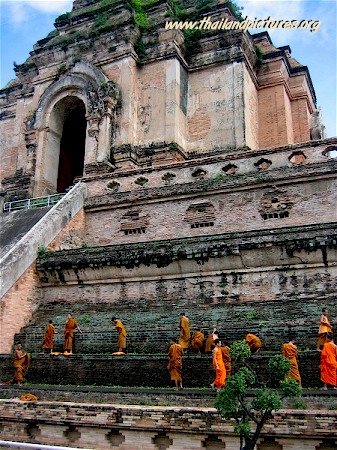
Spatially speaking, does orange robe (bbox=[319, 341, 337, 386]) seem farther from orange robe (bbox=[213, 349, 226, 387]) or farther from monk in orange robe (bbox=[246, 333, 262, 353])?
orange robe (bbox=[213, 349, 226, 387])

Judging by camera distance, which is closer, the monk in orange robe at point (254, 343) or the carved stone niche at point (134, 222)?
the monk in orange robe at point (254, 343)

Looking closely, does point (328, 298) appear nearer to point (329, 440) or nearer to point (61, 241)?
point (329, 440)

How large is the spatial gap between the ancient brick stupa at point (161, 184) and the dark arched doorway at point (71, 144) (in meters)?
0.10

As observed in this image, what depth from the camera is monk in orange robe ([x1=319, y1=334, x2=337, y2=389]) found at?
8.78 m

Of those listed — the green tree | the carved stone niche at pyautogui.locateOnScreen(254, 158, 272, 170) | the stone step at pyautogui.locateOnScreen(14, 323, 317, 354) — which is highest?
the carved stone niche at pyautogui.locateOnScreen(254, 158, 272, 170)

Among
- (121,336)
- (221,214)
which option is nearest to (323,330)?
(121,336)

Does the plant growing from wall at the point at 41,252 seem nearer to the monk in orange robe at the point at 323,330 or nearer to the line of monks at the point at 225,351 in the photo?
the line of monks at the point at 225,351

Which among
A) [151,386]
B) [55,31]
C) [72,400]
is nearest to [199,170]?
[151,386]

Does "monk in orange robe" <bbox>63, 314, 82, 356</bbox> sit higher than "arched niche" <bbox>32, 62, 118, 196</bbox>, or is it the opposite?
"arched niche" <bbox>32, 62, 118, 196</bbox>

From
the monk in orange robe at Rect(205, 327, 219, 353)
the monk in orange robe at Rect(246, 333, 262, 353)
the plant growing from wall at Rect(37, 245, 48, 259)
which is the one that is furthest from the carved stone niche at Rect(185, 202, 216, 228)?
the monk in orange robe at Rect(246, 333, 262, 353)

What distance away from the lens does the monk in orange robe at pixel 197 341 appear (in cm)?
1077

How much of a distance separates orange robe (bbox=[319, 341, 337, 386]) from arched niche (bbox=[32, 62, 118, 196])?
43.9 ft

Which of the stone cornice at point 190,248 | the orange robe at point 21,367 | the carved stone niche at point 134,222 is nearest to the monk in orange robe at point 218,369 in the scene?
the stone cornice at point 190,248

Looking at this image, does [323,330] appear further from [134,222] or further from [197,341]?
[134,222]
